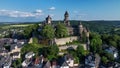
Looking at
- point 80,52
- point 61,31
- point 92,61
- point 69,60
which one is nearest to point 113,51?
point 92,61

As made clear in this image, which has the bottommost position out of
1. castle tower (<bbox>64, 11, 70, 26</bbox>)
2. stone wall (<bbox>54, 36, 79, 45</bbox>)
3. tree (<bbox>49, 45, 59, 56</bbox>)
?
tree (<bbox>49, 45, 59, 56</bbox>)

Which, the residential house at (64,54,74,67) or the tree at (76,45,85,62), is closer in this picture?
the residential house at (64,54,74,67)

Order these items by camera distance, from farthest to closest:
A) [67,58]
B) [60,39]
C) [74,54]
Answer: [60,39] → [74,54] → [67,58]

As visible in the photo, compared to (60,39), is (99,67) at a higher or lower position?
lower

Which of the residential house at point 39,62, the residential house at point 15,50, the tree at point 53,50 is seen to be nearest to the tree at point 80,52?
the tree at point 53,50

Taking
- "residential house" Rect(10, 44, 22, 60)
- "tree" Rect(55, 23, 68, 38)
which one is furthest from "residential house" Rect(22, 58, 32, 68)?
"tree" Rect(55, 23, 68, 38)

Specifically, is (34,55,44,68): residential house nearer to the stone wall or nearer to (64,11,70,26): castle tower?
the stone wall

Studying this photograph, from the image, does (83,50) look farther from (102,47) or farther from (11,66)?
(11,66)

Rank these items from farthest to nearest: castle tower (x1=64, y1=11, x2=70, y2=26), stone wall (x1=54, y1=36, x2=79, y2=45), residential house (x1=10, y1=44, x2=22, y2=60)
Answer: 1. castle tower (x1=64, y1=11, x2=70, y2=26)
2. stone wall (x1=54, y1=36, x2=79, y2=45)
3. residential house (x1=10, y1=44, x2=22, y2=60)

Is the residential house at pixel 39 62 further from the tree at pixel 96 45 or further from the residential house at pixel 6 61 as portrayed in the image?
the tree at pixel 96 45

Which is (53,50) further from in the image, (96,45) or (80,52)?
(96,45)

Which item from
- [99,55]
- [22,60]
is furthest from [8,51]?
[99,55]
